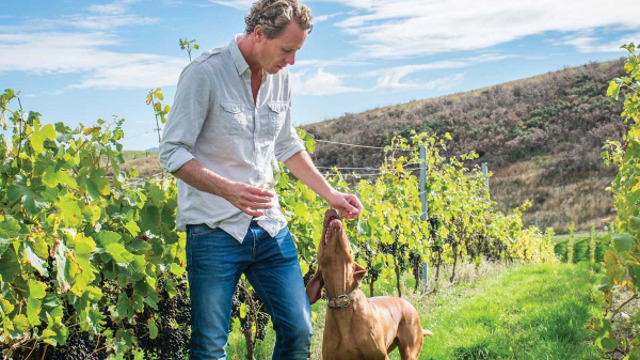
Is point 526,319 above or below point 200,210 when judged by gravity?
below

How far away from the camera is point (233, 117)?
2.65 meters

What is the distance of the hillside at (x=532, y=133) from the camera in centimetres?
3017

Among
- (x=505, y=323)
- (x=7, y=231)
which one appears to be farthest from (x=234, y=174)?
(x=505, y=323)

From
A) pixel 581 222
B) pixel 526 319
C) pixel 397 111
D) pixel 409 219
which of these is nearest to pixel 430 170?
pixel 409 219

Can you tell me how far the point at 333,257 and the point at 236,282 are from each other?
1.69 feet

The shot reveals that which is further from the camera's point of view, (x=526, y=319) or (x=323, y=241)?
(x=526, y=319)

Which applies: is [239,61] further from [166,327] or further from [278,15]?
[166,327]

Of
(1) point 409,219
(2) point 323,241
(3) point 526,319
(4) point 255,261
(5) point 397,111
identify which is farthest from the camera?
(5) point 397,111

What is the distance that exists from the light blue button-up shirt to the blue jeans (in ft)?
0.19

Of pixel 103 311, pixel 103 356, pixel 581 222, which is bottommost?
pixel 581 222

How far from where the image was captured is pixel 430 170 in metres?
8.70

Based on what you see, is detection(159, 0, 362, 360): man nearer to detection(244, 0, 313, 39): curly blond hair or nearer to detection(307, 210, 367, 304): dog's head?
detection(244, 0, 313, 39): curly blond hair

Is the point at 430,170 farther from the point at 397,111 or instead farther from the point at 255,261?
the point at 397,111

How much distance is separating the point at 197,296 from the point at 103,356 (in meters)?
1.23
